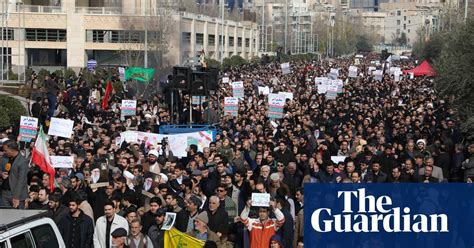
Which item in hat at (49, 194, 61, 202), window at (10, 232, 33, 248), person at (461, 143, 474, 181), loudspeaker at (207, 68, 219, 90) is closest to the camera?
window at (10, 232, 33, 248)

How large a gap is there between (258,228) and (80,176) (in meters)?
4.53

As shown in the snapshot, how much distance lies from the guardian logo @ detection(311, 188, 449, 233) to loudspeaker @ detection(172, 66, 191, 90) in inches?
777

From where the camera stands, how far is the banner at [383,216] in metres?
7.87

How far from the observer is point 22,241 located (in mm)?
8859

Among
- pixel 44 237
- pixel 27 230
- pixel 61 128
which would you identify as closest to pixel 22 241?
pixel 27 230

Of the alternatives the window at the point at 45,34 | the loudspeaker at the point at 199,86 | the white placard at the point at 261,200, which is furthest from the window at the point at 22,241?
the window at the point at 45,34

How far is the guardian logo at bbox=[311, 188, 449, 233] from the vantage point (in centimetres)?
789

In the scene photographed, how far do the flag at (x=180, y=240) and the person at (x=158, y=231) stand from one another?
0.11 meters

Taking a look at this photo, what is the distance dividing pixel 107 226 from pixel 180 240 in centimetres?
83

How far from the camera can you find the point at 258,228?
1159 cm

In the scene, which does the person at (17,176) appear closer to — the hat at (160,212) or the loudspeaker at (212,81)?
the hat at (160,212)

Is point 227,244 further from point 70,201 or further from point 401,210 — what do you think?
point 401,210

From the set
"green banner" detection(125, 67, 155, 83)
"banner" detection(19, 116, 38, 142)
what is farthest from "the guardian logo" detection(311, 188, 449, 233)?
"green banner" detection(125, 67, 155, 83)

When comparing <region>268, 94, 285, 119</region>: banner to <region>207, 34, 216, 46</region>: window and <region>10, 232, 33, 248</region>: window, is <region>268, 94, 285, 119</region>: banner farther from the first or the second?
<region>207, 34, 216, 46</region>: window
